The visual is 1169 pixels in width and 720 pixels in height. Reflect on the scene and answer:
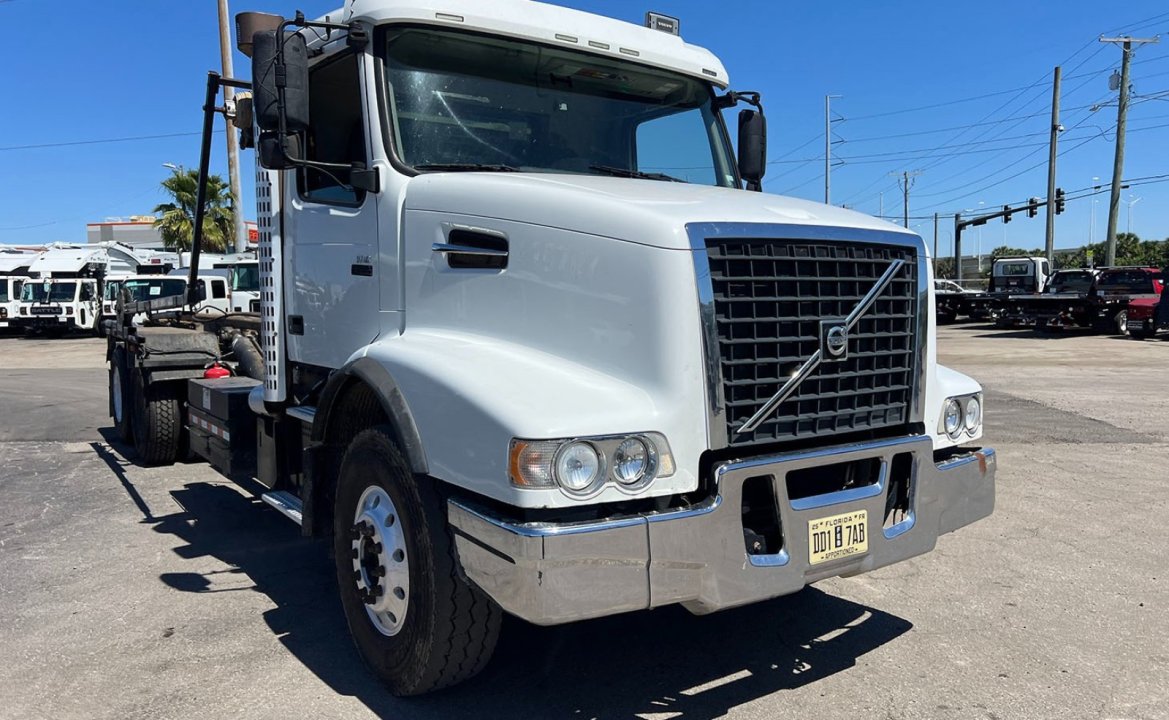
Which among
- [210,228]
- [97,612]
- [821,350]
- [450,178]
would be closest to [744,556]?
[821,350]

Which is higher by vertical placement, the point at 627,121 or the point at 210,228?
the point at 210,228

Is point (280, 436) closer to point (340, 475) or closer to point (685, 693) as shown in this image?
point (340, 475)

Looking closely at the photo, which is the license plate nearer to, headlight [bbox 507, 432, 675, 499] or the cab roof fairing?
headlight [bbox 507, 432, 675, 499]

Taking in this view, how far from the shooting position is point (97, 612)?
4598 mm

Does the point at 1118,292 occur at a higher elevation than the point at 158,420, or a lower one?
higher

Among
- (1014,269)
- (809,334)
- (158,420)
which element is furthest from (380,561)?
(1014,269)

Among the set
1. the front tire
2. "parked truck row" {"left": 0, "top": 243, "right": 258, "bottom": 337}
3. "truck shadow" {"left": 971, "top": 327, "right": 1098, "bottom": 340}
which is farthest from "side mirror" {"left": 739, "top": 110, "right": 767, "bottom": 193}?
"truck shadow" {"left": 971, "top": 327, "right": 1098, "bottom": 340}

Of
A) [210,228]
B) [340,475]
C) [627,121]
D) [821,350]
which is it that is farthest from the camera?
[210,228]

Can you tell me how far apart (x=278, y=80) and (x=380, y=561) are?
1987 mm

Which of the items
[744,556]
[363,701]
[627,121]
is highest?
[627,121]

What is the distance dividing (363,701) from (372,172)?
2201 millimetres

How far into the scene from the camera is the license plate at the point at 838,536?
3.16 m

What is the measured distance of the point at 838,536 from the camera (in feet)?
10.6

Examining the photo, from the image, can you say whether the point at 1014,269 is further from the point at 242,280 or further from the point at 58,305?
the point at 58,305
